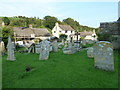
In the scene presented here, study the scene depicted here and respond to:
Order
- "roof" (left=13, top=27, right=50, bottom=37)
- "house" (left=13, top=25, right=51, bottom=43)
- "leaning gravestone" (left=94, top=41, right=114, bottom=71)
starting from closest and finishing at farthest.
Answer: "leaning gravestone" (left=94, top=41, right=114, bottom=71)
"house" (left=13, top=25, right=51, bottom=43)
"roof" (left=13, top=27, right=50, bottom=37)

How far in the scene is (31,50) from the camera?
15273 millimetres

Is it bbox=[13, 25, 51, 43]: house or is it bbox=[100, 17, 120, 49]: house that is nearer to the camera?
bbox=[100, 17, 120, 49]: house

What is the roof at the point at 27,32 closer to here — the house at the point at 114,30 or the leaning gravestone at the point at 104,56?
the house at the point at 114,30

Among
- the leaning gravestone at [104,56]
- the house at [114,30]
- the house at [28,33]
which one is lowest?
the leaning gravestone at [104,56]

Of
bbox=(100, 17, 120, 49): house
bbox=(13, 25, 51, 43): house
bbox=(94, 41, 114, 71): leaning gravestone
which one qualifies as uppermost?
bbox=(13, 25, 51, 43): house

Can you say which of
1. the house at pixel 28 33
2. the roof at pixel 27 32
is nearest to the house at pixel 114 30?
the house at pixel 28 33

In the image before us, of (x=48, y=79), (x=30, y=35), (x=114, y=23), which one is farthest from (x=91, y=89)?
(x=30, y=35)

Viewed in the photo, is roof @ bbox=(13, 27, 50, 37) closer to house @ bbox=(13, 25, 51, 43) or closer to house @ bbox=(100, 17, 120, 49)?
house @ bbox=(13, 25, 51, 43)

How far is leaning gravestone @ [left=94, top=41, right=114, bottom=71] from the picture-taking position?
6.48 metres

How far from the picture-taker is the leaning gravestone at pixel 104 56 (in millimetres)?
6484

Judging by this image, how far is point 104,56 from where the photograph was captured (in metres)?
6.68

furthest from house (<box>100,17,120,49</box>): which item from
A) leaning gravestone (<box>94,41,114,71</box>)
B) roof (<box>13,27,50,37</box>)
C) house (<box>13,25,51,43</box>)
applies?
roof (<box>13,27,50,37</box>)

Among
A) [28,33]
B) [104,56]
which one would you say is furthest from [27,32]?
[104,56]

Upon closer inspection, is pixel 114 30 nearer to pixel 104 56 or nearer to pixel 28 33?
pixel 104 56
